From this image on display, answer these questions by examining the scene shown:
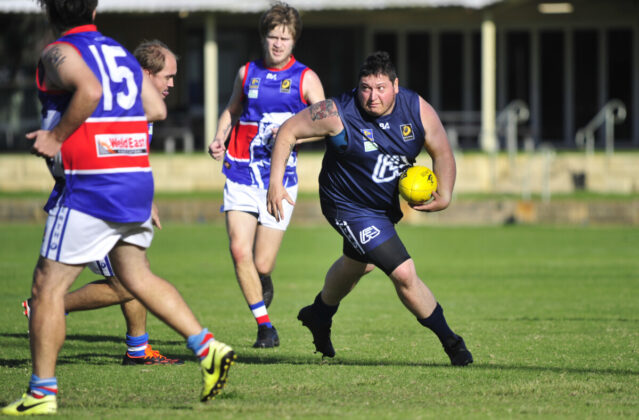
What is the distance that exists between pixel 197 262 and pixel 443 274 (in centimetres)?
331

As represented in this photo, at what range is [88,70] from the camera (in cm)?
504

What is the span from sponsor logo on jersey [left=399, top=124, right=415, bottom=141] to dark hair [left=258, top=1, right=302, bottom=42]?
5.77 feet

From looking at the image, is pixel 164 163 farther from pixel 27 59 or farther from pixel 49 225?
pixel 49 225

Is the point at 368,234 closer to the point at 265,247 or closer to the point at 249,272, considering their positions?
the point at 249,272

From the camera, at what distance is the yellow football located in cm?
637

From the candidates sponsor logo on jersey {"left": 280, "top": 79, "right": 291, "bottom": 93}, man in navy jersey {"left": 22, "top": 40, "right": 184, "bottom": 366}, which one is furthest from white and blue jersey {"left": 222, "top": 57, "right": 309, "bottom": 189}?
man in navy jersey {"left": 22, "top": 40, "right": 184, "bottom": 366}

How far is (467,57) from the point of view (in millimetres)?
27922

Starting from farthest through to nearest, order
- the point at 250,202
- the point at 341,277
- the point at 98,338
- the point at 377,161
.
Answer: the point at 98,338 → the point at 250,202 → the point at 341,277 → the point at 377,161

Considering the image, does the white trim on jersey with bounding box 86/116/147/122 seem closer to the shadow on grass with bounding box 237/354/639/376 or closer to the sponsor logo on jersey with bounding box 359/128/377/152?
the sponsor logo on jersey with bounding box 359/128/377/152

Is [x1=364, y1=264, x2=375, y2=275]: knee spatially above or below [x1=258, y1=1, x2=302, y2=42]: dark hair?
below

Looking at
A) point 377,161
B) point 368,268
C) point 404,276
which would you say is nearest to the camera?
point 404,276

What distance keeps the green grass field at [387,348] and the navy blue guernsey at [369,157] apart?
1040 millimetres

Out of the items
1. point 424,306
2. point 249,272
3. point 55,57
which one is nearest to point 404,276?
point 424,306

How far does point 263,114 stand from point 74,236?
3083 mm
